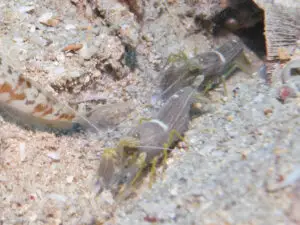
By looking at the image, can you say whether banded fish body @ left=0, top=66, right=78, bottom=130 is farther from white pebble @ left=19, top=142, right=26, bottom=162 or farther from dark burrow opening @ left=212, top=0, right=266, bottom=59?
dark burrow opening @ left=212, top=0, right=266, bottom=59

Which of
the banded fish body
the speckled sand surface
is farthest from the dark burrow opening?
the banded fish body

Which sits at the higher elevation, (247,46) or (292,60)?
(292,60)

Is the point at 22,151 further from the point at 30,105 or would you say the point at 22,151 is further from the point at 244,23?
the point at 244,23

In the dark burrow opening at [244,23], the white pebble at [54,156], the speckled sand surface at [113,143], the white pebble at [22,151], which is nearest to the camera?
the speckled sand surface at [113,143]

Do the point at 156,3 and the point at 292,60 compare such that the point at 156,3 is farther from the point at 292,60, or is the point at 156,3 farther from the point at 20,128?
the point at 20,128

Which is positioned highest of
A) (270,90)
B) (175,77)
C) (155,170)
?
(270,90)

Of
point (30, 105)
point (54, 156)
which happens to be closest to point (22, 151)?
point (54, 156)

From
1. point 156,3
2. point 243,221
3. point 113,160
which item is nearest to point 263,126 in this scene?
point 243,221

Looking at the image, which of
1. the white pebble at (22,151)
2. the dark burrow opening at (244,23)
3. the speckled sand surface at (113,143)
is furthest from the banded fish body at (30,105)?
the dark burrow opening at (244,23)

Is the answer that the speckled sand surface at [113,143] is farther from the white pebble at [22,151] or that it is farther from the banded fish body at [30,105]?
the banded fish body at [30,105]

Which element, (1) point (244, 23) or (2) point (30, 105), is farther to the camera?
(1) point (244, 23)

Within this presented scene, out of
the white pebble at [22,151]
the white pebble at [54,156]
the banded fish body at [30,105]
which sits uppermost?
the banded fish body at [30,105]
